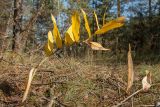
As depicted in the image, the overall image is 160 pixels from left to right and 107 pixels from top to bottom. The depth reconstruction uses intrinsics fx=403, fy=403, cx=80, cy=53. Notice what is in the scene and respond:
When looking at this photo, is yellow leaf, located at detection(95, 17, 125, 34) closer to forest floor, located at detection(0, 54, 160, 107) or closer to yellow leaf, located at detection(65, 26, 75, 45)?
yellow leaf, located at detection(65, 26, 75, 45)

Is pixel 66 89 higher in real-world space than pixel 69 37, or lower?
lower

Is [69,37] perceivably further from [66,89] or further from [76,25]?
[66,89]

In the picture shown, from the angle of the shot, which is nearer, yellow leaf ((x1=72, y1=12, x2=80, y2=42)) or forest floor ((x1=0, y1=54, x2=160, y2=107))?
yellow leaf ((x1=72, y1=12, x2=80, y2=42))

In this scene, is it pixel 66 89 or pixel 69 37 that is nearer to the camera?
pixel 69 37

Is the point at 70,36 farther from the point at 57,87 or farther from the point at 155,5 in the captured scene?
the point at 155,5

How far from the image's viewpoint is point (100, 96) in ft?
8.31

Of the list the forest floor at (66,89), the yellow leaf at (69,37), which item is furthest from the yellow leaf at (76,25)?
the forest floor at (66,89)

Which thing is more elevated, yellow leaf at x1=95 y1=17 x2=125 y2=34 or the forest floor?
yellow leaf at x1=95 y1=17 x2=125 y2=34

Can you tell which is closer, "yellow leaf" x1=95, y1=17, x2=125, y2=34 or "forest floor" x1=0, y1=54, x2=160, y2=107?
"yellow leaf" x1=95, y1=17, x2=125, y2=34

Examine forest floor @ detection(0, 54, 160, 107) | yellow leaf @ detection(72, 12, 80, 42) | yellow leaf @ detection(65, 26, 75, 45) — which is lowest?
forest floor @ detection(0, 54, 160, 107)

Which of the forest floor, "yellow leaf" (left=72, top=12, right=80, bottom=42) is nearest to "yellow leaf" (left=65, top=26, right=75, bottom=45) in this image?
"yellow leaf" (left=72, top=12, right=80, bottom=42)

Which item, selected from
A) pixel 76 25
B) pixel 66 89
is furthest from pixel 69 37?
pixel 66 89

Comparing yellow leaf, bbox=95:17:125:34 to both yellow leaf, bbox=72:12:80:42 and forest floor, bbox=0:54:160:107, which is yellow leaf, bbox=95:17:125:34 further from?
forest floor, bbox=0:54:160:107

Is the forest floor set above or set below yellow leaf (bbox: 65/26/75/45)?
below
